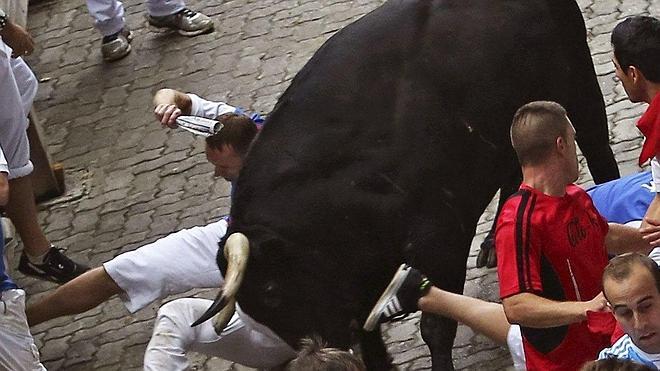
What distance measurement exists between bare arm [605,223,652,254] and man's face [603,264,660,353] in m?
0.97

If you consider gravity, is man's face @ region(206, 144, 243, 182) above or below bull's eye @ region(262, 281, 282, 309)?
above

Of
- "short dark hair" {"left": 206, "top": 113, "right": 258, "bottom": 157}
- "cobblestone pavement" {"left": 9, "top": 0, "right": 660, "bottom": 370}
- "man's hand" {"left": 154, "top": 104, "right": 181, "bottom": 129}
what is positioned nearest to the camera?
"short dark hair" {"left": 206, "top": 113, "right": 258, "bottom": 157}

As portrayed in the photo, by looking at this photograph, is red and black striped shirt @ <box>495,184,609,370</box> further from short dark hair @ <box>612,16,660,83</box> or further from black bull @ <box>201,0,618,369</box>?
black bull @ <box>201,0,618,369</box>

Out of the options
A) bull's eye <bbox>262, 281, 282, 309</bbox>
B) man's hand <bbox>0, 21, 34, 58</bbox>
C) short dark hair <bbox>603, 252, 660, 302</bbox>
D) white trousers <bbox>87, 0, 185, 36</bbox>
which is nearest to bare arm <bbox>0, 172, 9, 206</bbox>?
A: bull's eye <bbox>262, 281, 282, 309</bbox>

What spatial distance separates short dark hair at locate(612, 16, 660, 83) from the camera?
16.0 ft

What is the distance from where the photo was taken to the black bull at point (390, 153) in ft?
16.5

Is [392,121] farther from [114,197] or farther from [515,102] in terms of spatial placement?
[114,197]

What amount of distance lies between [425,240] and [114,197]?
3533mm

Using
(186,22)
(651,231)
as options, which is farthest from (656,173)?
(186,22)

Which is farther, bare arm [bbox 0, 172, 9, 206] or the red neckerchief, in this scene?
bare arm [bbox 0, 172, 9, 206]

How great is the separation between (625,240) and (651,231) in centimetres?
11

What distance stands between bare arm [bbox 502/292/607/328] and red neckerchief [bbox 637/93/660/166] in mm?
840

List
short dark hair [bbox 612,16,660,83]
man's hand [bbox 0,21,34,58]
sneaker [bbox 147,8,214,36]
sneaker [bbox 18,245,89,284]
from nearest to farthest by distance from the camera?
short dark hair [bbox 612,16,660,83], sneaker [bbox 18,245,89,284], man's hand [bbox 0,21,34,58], sneaker [bbox 147,8,214,36]

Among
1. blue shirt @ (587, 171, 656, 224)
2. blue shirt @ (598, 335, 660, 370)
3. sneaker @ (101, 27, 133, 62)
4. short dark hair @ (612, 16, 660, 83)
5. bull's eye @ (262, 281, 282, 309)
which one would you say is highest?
short dark hair @ (612, 16, 660, 83)
